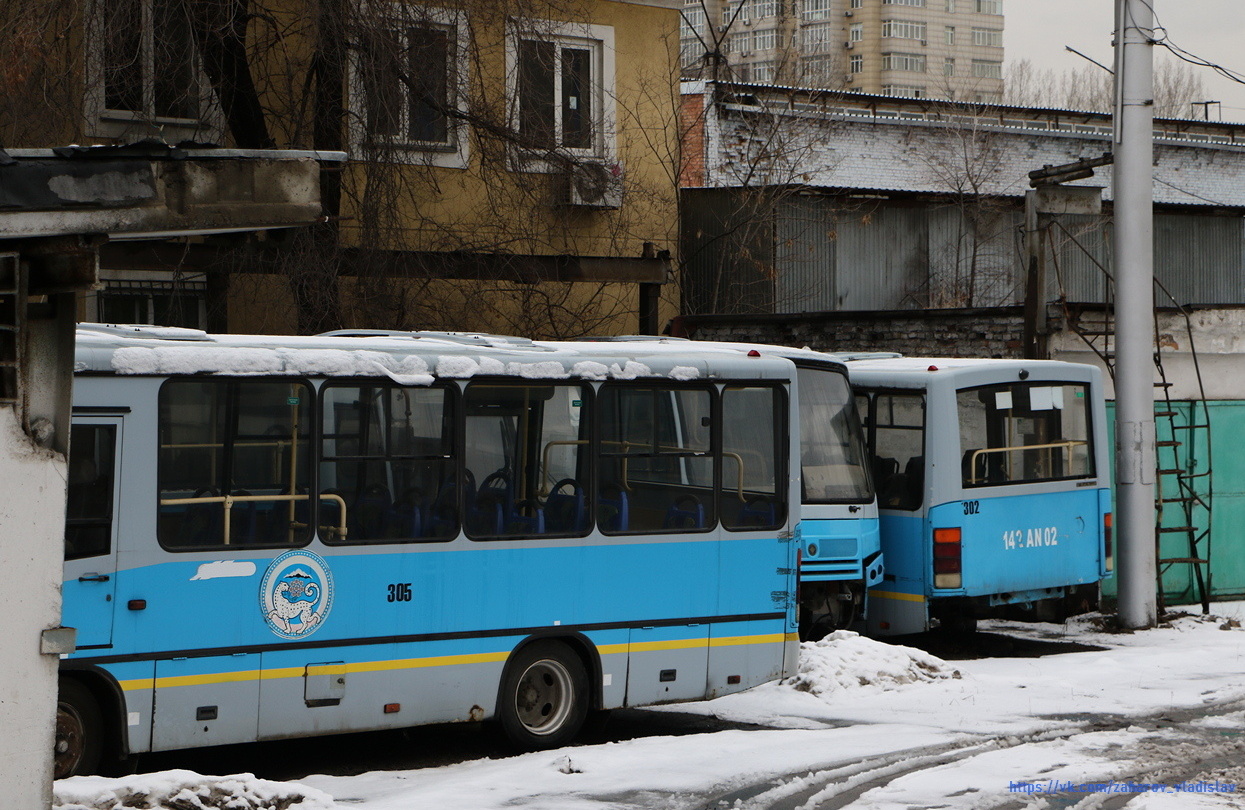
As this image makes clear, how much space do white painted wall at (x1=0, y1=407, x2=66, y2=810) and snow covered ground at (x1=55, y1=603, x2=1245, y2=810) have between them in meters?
1.07

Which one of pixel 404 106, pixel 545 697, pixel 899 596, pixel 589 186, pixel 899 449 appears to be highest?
pixel 404 106

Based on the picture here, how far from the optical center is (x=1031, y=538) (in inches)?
570

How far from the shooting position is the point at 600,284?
20203 mm

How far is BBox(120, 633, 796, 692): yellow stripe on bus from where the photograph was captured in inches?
335

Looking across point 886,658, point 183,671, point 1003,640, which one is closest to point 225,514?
point 183,671

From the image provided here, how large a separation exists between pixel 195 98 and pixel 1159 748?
10.8m

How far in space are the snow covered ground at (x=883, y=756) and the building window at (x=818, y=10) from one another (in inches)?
4015

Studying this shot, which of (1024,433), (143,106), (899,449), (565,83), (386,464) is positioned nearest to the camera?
(386,464)

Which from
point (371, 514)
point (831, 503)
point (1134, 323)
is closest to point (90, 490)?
point (371, 514)

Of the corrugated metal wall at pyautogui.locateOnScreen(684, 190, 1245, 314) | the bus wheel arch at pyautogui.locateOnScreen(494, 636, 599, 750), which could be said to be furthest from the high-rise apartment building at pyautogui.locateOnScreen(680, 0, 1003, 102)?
the bus wheel arch at pyautogui.locateOnScreen(494, 636, 599, 750)

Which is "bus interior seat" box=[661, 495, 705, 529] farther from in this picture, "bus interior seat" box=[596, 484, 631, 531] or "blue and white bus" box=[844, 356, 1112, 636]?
"blue and white bus" box=[844, 356, 1112, 636]

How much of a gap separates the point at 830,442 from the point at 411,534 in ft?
16.3

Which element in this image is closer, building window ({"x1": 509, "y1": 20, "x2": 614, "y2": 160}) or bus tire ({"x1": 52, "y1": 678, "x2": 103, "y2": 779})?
bus tire ({"x1": 52, "y1": 678, "x2": 103, "y2": 779})

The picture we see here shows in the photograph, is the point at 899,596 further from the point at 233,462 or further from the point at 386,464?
the point at 233,462
